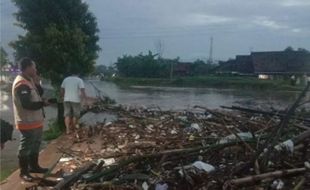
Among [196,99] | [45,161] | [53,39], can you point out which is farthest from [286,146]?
[196,99]

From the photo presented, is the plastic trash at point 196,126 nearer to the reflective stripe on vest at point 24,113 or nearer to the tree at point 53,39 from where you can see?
the reflective stripe on vest at point 24,113

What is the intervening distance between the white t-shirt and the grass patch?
5.73 ft

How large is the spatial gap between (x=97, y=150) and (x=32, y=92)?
78.5 inches

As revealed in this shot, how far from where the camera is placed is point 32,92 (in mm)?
7508

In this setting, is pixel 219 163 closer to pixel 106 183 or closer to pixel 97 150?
pixel 106 183

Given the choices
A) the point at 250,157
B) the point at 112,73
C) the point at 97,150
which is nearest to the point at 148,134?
the point at 97,150

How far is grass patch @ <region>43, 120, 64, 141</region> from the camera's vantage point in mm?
13203

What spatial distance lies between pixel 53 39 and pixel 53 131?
8.20ft

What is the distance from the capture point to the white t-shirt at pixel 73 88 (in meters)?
11.7

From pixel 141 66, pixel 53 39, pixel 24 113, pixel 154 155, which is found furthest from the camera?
pixel 141 66

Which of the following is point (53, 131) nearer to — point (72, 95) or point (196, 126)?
point (72, 95)

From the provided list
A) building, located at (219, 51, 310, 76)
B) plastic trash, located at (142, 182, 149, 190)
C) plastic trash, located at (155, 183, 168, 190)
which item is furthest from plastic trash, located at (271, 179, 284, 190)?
building, located at (219, 51, 310, 76)

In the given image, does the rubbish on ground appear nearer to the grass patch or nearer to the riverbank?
the grass patch

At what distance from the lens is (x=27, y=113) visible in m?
7.46
